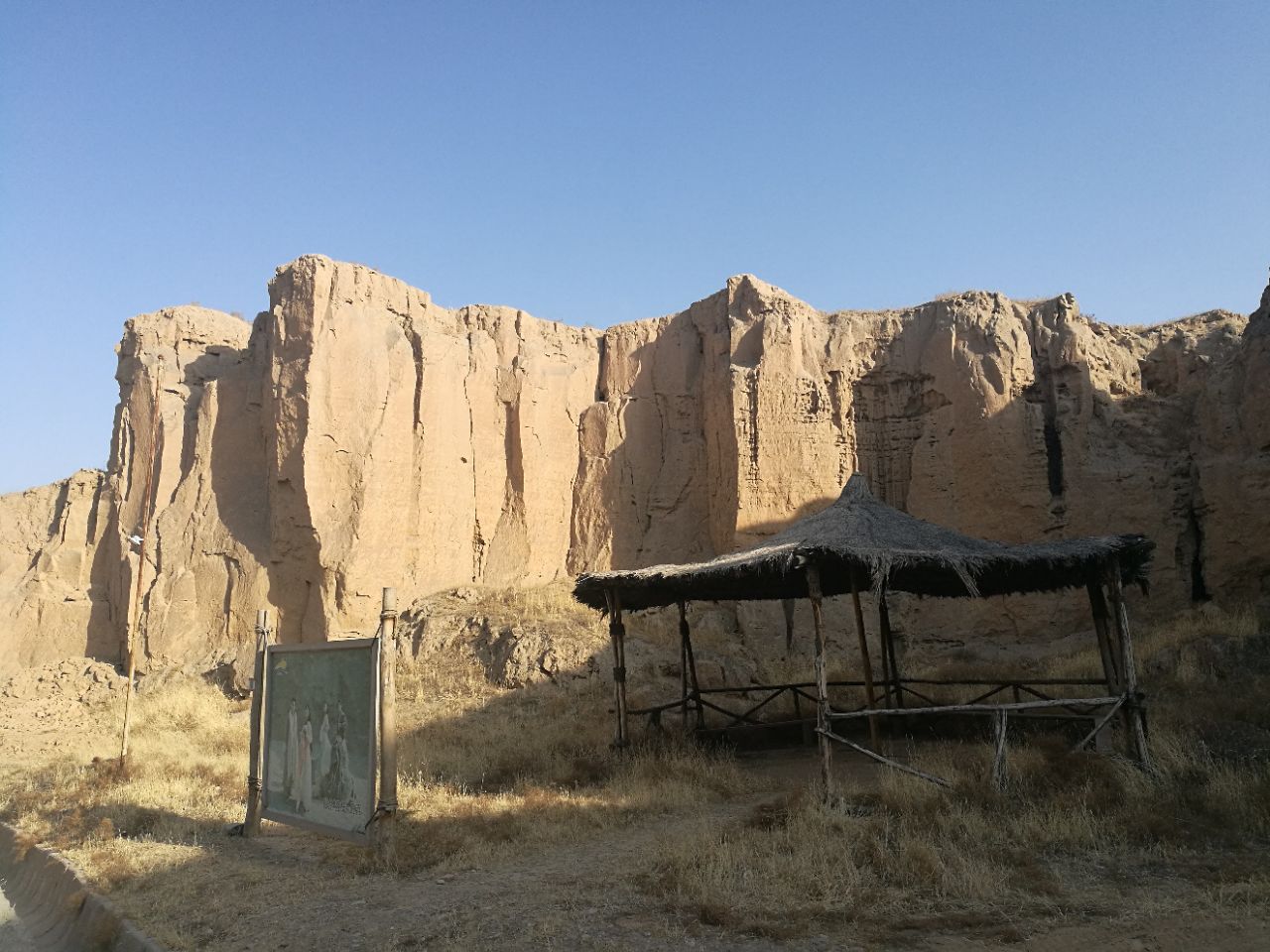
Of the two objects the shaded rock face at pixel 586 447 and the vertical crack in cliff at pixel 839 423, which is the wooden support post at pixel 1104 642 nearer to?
the shaded rock face at pixel 586 447

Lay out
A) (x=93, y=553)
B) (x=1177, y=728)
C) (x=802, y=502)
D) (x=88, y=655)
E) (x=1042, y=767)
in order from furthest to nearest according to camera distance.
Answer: (x=93, y=553)
(x=88, y=655)
(x=802, y=502)
(x=1177, y=728)
(x=1042, y=767)

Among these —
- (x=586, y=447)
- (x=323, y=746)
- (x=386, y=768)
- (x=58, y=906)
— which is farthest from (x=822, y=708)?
(x=586, y=447)

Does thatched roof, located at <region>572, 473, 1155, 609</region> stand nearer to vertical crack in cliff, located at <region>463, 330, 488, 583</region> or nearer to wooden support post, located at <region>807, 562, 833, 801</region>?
wooden support post, located at <region>807, 562, 833, 801</region>

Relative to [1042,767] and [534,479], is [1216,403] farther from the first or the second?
[534,479]

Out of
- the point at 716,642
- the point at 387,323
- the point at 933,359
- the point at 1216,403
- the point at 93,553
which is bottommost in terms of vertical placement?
the point at 716,642

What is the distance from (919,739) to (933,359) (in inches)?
474

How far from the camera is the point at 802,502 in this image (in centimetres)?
2350

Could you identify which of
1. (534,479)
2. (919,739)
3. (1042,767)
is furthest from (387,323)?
(1042,767)

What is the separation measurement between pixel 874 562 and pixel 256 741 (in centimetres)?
742

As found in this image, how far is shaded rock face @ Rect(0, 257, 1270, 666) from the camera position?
21.2 metres

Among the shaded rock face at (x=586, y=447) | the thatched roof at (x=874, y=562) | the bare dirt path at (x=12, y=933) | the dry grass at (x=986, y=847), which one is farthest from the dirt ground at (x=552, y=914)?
the shaded rock face at (x=586, y=447)

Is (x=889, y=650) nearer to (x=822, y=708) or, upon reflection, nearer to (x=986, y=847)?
(x=822, y=708)

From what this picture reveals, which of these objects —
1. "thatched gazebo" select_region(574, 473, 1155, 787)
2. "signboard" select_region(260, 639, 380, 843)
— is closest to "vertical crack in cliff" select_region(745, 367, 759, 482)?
"thatched gazebo" select_region(574, 473, 1155, 787)

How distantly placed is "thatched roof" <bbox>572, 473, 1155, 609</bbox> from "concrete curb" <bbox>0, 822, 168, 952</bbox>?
6930 millimetres
